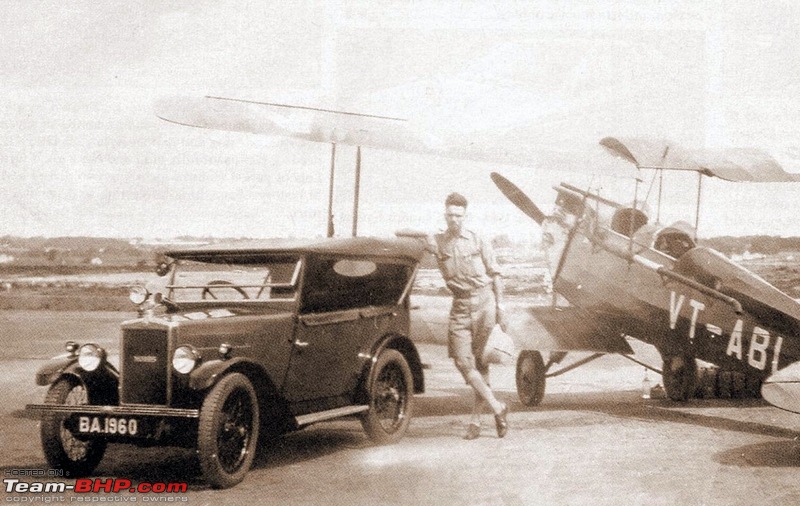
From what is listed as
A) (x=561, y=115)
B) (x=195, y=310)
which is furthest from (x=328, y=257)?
(x=561, y=115)

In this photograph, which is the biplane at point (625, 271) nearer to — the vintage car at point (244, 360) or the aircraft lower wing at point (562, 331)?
the aircraft lower wing at point (562, 331)

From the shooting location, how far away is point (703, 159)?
8695 millimetres

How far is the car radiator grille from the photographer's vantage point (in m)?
5.53

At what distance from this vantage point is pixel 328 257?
6.59 m

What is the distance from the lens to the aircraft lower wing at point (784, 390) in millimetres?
6020

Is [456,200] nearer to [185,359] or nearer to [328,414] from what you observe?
[328,414]

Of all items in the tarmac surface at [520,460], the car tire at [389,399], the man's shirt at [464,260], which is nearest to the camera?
the tarmac surface at [520,460]

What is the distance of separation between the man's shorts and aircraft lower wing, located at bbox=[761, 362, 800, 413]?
2.11 meters

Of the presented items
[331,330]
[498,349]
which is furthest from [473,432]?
[331,330]

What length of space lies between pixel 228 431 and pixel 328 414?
3.23 feet

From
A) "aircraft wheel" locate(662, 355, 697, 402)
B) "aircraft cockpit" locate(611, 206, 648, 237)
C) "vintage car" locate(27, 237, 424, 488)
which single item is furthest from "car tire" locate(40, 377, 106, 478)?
"aircraft wheel" locate(662, 355, 697, 402)

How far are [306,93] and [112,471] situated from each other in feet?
27.3

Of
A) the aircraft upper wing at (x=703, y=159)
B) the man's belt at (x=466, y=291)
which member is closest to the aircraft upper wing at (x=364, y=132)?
the aircraft upper wing at (x=703, y=159)

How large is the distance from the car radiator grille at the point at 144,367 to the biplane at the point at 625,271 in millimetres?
3705
